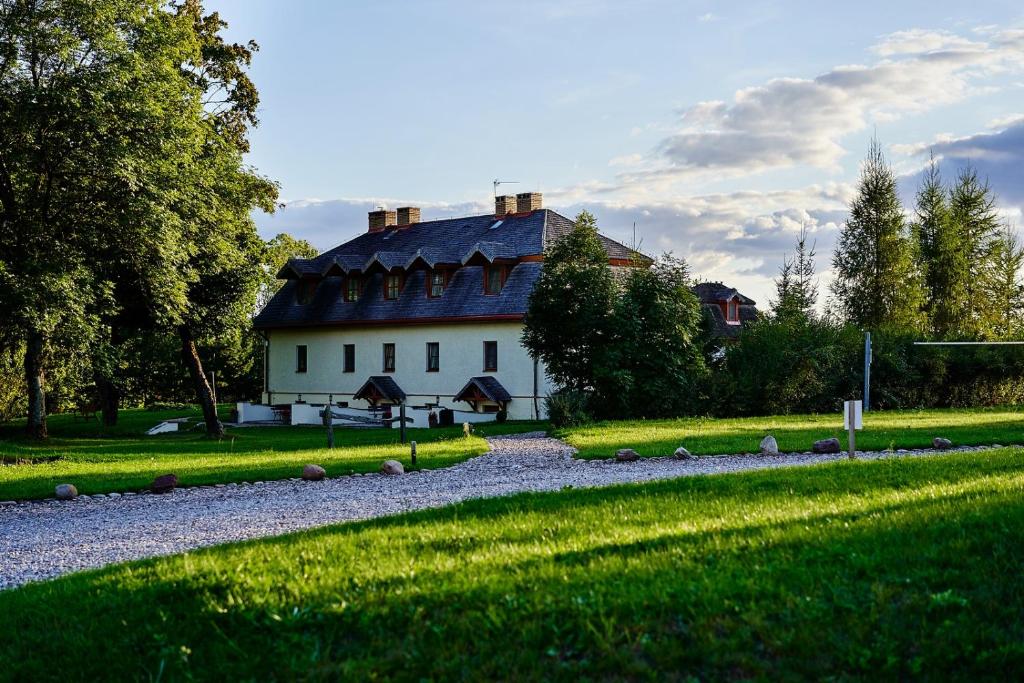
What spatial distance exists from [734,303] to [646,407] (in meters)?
29.2

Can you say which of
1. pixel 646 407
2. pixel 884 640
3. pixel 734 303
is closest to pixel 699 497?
pixel 884 640

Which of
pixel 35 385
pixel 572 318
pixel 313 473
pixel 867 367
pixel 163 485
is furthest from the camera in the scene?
pixel 867 367

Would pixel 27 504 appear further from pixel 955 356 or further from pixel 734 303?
pixel 734 303

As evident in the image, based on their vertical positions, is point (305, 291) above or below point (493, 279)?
above

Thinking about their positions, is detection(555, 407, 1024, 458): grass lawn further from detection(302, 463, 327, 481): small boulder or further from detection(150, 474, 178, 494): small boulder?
detection(150, 474, 178, 494): small boulder

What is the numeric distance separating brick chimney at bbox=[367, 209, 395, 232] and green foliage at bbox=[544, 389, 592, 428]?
2333 cm

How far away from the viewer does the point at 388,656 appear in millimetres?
6297

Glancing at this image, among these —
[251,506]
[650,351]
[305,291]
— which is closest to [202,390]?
[305,291]

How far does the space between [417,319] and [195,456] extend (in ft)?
63.8

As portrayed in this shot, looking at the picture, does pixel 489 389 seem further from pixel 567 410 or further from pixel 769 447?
pixel 769 447

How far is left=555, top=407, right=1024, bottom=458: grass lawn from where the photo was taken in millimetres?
20016

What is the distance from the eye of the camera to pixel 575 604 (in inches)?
256

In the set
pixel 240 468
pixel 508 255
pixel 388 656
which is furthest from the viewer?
pixel 508 255

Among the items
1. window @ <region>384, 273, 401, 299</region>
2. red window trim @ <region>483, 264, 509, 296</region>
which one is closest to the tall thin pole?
red window trim @ <region>483, 264, 509, 296</region>
